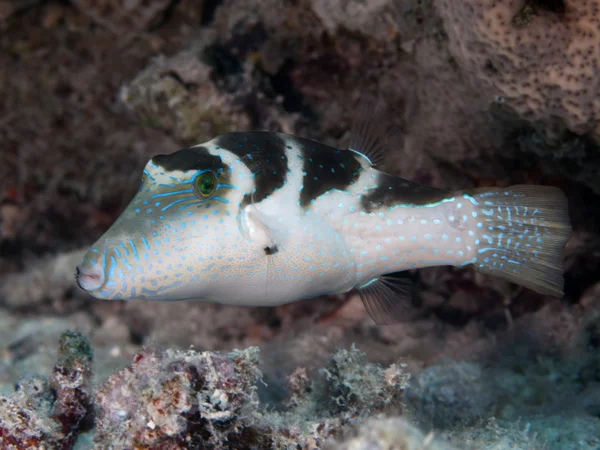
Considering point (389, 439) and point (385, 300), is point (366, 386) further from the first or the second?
point (389, 439)

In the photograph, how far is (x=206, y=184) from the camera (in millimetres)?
2521

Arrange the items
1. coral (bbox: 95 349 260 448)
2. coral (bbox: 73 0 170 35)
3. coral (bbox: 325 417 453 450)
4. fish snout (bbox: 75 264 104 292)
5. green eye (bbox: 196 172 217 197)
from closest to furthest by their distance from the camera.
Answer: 1. coral (bbox: 325 417 453 450)
2. coral (bbox: 95 349 260 448)
3. fish snout (bbox: 75 264 104 292)
4. green eye (bbox: 196 172 217 197)
5. coral (bbox: 73 0 170 35)

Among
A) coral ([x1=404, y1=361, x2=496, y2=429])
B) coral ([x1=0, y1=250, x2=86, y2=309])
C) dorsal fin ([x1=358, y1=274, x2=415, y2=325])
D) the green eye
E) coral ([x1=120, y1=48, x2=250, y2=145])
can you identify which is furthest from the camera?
coral ([x1=0, y1=250, x2=86, y2=309])

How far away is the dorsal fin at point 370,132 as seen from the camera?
3.13 m

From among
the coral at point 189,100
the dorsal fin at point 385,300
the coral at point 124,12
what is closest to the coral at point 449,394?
the dorsal fin at point 385,300

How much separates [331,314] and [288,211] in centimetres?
241

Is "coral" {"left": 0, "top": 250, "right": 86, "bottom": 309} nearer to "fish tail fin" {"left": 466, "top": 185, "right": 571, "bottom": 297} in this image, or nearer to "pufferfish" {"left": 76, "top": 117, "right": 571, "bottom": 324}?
"pufferfish" {"left": 76, "top": 117, "right": 571, "bottom": 324}

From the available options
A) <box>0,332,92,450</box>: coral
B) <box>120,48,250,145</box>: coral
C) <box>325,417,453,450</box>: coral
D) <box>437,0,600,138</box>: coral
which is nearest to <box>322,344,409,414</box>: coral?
<box>325,417,453,450</box>: coral

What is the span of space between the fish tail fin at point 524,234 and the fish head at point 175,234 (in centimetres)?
153

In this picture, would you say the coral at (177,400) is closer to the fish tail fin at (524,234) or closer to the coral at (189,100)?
the fish tail fin at (524,234)

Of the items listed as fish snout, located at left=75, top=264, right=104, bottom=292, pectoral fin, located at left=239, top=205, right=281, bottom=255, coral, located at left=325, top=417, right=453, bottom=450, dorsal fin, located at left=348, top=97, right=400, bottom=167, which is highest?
dorsal fin, located at left=348, top=97, right=400, bottom=167

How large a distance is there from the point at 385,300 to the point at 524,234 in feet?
3.19

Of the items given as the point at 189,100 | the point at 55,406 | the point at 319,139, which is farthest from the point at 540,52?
the point at 55,406

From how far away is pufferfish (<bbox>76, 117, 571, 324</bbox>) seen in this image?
2410 millimetres
